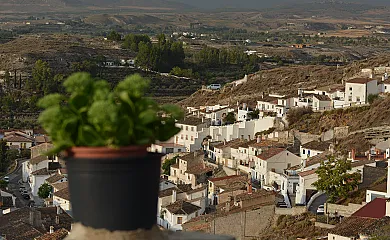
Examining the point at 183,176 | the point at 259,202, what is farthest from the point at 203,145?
the point at 259,202

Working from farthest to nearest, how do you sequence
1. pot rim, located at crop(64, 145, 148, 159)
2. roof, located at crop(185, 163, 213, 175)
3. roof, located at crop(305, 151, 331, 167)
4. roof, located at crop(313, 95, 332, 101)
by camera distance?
1. roof, located at crop(313, 95, 332, 101)
2. roof, located at crop(185, 163, 213, 175)
3. roof, located at crop(305, 151, 331, 167)
4. pot rim, located at crop(64, 145, 148, 159)

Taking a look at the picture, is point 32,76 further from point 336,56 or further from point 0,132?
point 336,56

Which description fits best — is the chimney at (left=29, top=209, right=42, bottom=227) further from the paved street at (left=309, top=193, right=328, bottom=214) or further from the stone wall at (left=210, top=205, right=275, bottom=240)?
the paved street at (left=309, top=193, right=328, bottom=214)

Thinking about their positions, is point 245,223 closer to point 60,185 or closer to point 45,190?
point 60,185

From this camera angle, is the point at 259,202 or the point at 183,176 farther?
the point at 183,176

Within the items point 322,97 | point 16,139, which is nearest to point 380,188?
point 322,97

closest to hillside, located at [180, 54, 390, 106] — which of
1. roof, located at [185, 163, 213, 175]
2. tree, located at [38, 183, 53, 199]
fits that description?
roof, located at [185, 163, 213, 175]

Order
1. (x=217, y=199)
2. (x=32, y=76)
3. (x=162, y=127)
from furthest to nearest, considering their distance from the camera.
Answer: (x=32, y=76)
(x=217, y=199)
(x=162, y=127)
